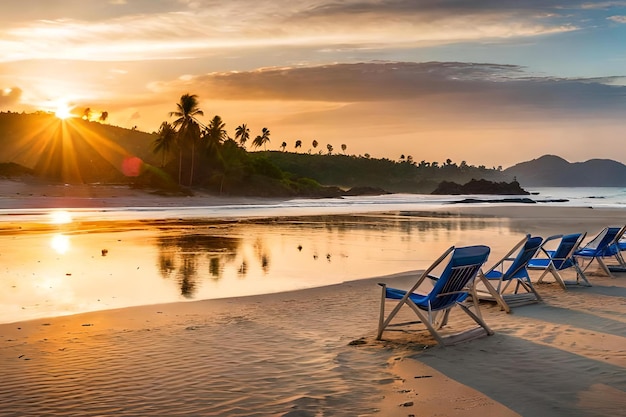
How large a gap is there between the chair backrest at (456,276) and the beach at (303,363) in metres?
0.50

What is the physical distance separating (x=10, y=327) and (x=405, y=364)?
4691mm

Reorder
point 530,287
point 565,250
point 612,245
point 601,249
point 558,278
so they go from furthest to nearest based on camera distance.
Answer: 1. point 612,245
2. point 601,249
3. point 565,250
4. point 558,278
5. point 530,287

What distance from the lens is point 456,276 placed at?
696cm

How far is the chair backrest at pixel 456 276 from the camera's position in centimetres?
682

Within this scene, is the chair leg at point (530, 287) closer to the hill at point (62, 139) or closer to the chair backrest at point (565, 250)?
the chair backrest at point (565, 250)

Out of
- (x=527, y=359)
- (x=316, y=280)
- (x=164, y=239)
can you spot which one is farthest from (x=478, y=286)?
(x=164, y=239)

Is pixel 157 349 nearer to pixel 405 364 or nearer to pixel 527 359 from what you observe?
pixel 405 364

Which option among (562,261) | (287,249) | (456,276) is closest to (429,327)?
(456,276)

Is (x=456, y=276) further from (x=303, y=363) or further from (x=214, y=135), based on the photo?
(x=214, y=135)

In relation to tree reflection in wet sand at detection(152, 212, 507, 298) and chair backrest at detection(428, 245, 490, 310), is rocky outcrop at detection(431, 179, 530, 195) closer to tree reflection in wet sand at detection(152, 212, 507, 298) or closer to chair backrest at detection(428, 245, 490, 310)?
tree reflection in wet sand at detection(152, 212, 507, 298)

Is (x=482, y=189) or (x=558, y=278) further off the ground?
(x=482, y=189)

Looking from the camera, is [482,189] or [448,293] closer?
[448,293]

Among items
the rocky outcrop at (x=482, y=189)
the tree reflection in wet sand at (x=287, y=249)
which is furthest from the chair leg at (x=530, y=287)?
the rocky outcrop at (x=482, y=189)

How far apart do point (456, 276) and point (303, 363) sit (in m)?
1.82
